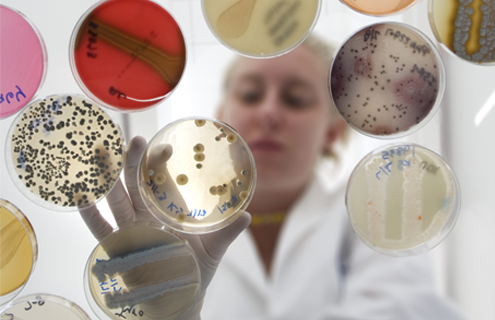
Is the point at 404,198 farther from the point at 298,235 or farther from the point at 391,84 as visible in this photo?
the point at 298,235

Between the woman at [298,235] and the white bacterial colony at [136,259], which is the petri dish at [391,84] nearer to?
the white bacterial colony at [136,259]

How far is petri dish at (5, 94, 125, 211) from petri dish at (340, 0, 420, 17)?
1.98 ft

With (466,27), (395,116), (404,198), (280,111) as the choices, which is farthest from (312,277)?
(466,27)

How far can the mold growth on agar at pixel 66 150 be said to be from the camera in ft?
2.38

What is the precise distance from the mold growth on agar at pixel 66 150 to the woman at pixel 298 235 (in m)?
0.71

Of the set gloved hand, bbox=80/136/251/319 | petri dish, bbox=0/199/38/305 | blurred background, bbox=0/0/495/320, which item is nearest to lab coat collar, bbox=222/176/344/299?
blurred background, bbox=0/0/495/320

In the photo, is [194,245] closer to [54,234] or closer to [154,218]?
[154,218]

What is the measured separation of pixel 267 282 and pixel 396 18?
1.38 meters

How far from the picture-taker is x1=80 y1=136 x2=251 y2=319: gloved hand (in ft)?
2.40

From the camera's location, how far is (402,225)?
2.66 feet

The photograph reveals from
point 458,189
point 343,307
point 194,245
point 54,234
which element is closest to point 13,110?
point 54,234

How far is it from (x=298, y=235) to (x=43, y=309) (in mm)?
1200

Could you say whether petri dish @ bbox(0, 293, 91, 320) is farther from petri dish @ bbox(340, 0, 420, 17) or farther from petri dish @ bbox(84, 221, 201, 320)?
petri dish @ bbox(340, 0, 420, 17)

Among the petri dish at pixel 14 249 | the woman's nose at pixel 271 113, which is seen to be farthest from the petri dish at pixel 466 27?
the petri dish at pixel 14 249
